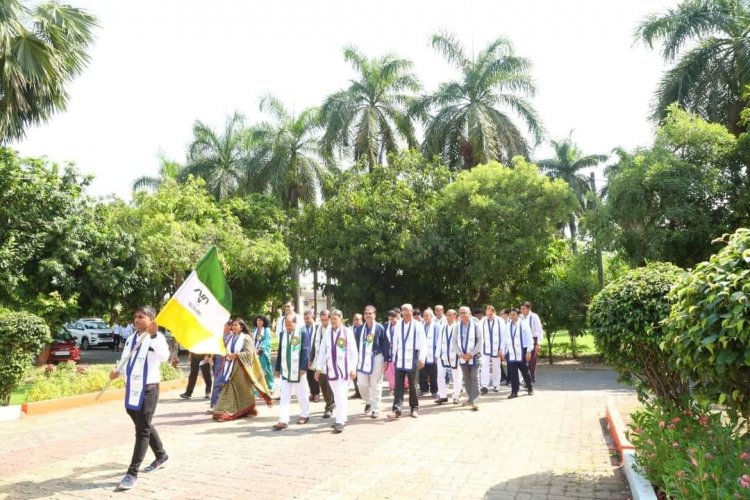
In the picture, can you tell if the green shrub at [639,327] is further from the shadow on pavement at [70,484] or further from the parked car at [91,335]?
the parked car at [91,335]

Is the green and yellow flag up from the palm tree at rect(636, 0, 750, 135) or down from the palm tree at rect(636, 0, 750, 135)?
down

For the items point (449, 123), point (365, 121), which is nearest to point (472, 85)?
point (449, 123)

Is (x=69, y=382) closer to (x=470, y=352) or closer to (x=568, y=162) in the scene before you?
(x=470, y=352)

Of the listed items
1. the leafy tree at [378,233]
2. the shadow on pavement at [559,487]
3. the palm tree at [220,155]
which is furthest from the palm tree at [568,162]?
the shadow on pavement at [559,487]

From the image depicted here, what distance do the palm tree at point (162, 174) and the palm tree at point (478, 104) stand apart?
13.8 metres

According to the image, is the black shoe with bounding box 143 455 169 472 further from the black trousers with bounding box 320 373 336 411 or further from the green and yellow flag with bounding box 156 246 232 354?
the black trousers with bounding box 320 373 336 411

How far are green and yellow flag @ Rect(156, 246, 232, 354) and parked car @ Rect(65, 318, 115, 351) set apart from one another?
Answer: 28656 millimetres

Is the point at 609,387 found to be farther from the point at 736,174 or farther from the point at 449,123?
the point at 449,123

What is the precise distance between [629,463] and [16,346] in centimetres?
1026

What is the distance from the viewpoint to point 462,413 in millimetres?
10227

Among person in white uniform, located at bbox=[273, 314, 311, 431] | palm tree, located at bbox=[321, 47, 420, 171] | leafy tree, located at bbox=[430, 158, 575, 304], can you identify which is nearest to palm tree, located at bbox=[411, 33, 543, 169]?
palm tree, located at bbox=[321, 47, 420, 171]

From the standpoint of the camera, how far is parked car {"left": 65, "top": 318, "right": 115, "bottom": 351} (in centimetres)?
3356

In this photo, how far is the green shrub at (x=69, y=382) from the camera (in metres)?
11.7

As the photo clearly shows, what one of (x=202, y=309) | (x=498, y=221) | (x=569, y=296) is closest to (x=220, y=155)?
(x=498, y=221)
